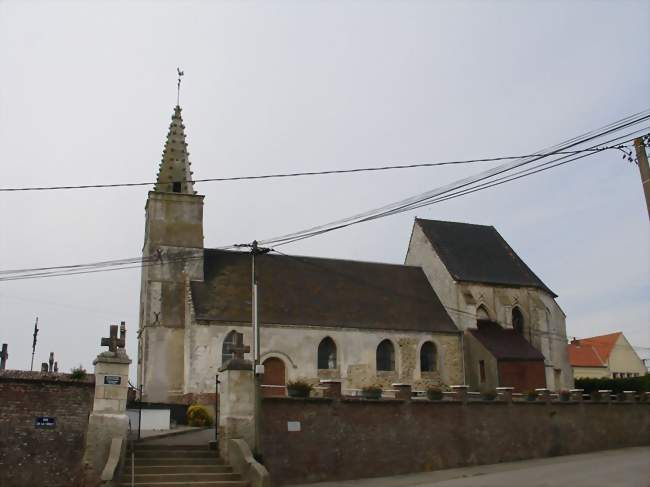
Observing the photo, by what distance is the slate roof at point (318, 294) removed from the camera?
1323 inches

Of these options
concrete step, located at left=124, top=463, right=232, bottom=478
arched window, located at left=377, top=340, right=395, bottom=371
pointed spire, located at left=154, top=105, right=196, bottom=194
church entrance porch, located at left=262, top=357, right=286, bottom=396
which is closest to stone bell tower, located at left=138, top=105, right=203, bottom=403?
pointed spire, located at left=154, top=105, right=196, bottom=194

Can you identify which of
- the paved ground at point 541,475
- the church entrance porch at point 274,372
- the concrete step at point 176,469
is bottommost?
the paved ground at point 541,475

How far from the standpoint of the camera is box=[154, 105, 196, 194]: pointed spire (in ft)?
122

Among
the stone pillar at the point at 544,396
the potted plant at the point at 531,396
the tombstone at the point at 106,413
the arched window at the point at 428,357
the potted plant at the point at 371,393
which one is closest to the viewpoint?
the tombstone at the point at 106,413

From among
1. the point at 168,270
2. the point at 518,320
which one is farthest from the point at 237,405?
the point at 518,320

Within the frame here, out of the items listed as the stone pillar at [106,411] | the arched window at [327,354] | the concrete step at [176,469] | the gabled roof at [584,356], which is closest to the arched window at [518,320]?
the arched window at [327,354]

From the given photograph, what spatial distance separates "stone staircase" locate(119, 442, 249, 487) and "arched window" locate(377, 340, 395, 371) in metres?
16.7

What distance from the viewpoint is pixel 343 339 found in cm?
3425

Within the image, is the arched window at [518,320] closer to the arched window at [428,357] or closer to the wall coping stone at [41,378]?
the arched window at [428,357]

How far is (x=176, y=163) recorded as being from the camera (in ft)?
124

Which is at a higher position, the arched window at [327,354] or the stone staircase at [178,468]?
the arched window at [327,354]

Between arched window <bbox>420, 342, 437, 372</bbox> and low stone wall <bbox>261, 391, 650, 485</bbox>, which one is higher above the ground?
arched window <bbox>420, 342, 437, 372</bbox>

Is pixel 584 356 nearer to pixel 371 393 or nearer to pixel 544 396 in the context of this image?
pixel 544 396

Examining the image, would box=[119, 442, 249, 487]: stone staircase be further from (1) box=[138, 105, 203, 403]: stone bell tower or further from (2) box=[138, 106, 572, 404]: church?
(1) box=[138, 105, 203, 403]: stone bell tower
